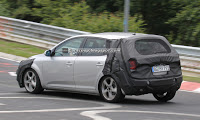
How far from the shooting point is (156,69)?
8531 millimetres

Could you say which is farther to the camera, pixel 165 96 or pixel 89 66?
pixel 165 96

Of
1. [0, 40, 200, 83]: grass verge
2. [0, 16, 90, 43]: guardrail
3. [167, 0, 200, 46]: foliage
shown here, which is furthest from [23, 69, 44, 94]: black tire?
[167, 0, 200, 46]: foliage

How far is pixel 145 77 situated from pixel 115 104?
32.2 inches

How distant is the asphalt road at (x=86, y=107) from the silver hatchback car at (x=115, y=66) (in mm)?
298

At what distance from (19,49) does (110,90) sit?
35.3 feet

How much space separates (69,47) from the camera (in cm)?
962

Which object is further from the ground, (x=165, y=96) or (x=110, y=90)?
(x=110, y=90)

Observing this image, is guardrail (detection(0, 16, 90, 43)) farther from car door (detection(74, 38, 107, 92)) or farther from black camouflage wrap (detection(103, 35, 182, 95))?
black camouflage wrap (detection(103, 35, 182, 95))

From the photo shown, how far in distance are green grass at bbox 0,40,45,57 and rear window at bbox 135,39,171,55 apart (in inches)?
365

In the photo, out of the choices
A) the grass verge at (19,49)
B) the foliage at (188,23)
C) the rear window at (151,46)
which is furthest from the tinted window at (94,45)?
the foliage at (188,23)

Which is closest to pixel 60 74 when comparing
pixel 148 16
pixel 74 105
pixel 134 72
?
pixel 74 105

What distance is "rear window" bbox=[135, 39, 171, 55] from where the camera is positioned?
28.2 ft

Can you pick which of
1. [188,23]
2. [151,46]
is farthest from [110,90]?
[188,23]

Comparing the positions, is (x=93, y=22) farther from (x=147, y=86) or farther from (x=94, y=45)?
(x=147, y=86)
